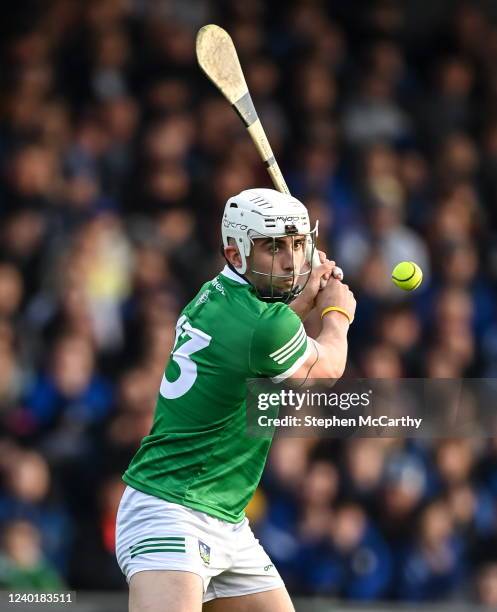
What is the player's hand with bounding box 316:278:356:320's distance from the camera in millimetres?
4023

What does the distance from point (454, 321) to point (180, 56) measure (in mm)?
2440

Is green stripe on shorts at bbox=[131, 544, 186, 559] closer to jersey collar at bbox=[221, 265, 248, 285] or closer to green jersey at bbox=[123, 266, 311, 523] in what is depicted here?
green jersey at bbox=[123, 266, 311, 523]

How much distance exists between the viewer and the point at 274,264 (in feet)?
12.8

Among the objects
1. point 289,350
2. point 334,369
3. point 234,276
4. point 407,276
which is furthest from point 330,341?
point 407,276

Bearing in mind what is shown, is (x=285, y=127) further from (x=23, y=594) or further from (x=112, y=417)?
(x=23, y=594)

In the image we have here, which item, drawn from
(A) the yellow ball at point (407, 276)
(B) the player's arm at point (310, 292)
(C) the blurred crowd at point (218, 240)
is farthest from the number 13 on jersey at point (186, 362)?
(C) the blurred crowd at point (218, 240)

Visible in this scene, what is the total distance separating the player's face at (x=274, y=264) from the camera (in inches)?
153

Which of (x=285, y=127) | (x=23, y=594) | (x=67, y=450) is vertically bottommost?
(x=23, y=594)

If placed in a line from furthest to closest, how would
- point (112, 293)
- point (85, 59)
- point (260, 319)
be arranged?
point (85, 59)
point (112, 293)
point (260, 319)

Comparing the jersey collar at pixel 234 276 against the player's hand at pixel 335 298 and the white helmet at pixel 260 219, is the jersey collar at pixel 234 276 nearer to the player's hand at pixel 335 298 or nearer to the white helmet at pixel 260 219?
the white helmet at pixel 260 219

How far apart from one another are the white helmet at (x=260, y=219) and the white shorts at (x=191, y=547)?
0.77 m

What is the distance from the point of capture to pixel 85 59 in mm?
7984

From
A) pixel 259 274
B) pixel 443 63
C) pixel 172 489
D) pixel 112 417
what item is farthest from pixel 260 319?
pixel 443 63

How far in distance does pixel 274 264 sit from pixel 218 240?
144 inches
